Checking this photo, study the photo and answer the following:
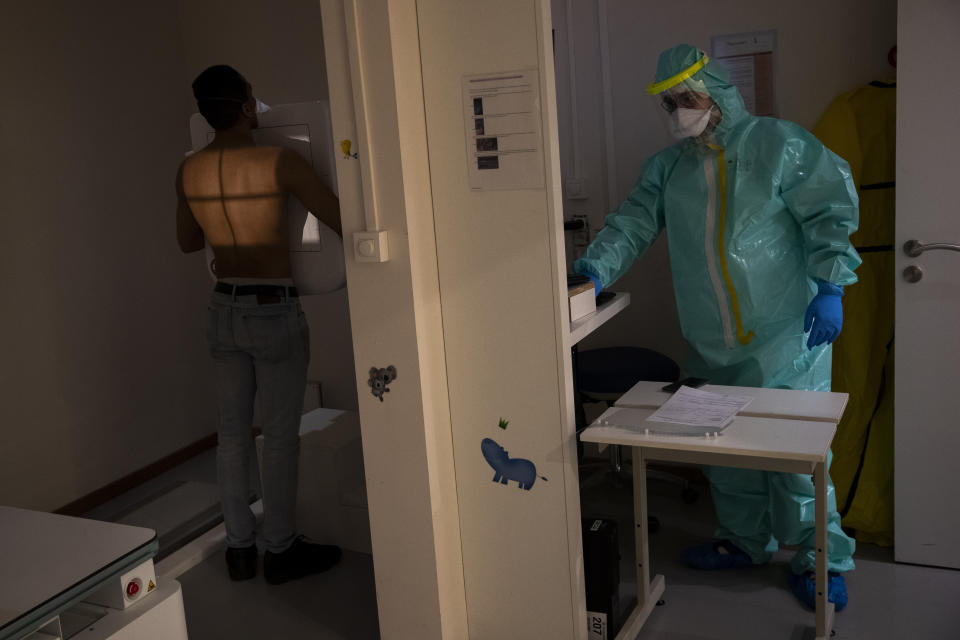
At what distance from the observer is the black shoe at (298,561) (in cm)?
293

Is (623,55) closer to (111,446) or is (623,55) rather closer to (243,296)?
(243,296)

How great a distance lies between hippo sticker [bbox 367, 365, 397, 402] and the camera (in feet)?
7.18

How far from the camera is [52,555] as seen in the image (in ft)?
5.99

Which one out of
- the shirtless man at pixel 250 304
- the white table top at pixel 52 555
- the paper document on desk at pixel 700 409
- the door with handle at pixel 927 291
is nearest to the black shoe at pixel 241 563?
the shirtless man at pixel 250 304

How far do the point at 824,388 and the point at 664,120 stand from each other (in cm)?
92

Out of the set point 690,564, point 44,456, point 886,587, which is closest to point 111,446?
point 44,456

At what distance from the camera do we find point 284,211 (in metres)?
2.65

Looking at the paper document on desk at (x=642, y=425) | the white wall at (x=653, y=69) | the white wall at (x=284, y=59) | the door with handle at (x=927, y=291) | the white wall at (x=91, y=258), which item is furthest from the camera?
the white wall at (x=284, y=59)

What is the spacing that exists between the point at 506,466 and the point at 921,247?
1.37 meters

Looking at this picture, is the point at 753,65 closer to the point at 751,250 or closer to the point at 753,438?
the point at 751,250

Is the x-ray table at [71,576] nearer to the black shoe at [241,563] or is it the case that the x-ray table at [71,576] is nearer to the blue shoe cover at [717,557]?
the black shoe at [241,563]

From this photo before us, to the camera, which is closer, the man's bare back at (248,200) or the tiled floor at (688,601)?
the tiled floor at (688,601)

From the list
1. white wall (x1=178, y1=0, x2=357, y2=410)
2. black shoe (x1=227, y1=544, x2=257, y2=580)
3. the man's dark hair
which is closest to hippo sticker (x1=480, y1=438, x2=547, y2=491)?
black shoe (x1=227, y1=544, x2=257, y2=580)

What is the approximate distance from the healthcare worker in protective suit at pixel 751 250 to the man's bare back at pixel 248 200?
852 millimetres
